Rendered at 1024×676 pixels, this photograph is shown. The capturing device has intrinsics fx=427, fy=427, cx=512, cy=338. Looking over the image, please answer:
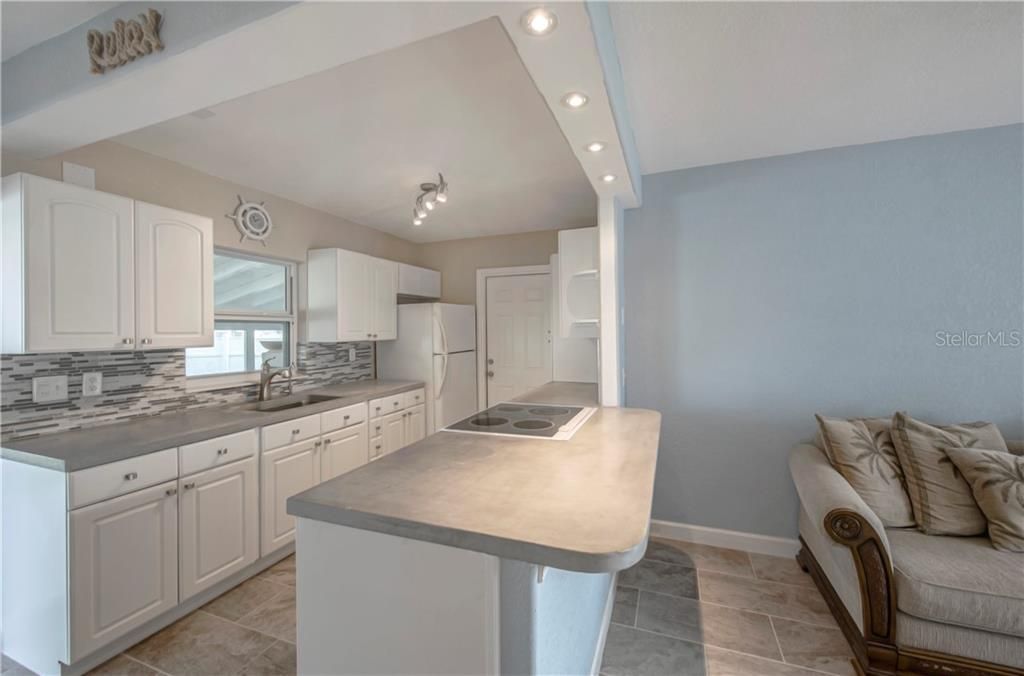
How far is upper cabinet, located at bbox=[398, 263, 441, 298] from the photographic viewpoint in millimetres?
4074

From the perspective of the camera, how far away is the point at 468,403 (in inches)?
173

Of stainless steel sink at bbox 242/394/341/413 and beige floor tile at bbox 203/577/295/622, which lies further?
stainless steel sink at bbox 242/394/341/413

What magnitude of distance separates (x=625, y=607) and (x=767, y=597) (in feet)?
2.44

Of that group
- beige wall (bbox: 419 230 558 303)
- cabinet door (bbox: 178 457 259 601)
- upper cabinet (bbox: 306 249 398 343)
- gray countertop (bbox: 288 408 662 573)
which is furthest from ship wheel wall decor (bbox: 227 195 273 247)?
gray countertop (bbox: 288 408 662 573)

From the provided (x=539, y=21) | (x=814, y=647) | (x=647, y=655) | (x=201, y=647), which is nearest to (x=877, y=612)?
(x=814, y=647)

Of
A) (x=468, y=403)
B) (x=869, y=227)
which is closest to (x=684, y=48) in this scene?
(x=869, y=227)

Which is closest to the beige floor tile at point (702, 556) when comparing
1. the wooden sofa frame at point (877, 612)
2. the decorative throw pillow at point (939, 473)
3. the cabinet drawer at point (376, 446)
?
the wooden sofa frame at point (877, 612)

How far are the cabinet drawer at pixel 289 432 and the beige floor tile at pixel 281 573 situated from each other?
725mm

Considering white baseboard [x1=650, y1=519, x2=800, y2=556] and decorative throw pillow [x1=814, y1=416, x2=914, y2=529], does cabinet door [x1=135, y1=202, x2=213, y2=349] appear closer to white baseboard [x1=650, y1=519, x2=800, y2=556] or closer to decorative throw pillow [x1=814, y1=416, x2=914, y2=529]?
white baseboard [x1=650, y1=519, x2=800, y2=556]

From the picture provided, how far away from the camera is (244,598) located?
7.29ft

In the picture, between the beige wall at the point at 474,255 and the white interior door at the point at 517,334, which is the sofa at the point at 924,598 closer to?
the white interior door at the point at 517,334

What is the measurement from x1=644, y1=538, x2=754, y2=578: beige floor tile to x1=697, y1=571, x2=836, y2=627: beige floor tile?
10 centimetres

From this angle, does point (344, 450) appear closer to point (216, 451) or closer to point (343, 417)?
point (343, 417)

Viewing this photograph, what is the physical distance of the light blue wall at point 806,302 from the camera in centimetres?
224
